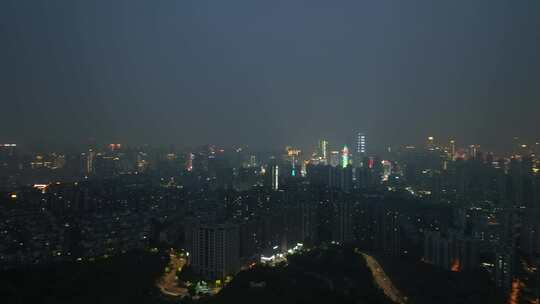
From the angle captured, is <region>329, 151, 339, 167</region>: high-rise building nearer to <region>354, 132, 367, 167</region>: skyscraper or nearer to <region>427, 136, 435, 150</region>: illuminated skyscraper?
<region>354, 132, 367, 167</region>: skyscraper

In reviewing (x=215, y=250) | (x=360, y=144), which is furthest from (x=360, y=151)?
(x=215, y=250)

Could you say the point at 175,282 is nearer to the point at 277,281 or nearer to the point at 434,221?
the point at 277,281

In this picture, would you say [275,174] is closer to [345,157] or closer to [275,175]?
[275,175]

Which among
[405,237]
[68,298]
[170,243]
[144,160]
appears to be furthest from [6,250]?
[405,237]

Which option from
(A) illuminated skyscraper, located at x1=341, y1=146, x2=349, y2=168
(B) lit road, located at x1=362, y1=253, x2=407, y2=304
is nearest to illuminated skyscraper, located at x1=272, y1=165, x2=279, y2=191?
(A) illuminated skyscraper, located at x1=341, y1=146, x2=349, y2=168

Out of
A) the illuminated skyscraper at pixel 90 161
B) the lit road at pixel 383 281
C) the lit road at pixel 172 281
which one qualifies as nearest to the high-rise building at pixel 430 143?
the lit road at pixel 383 281

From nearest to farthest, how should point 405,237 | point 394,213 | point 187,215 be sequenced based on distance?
point 405,237 → point 394,213 → point 187,215
